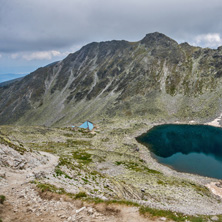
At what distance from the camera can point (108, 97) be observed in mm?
166875

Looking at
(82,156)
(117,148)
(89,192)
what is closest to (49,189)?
(89,192)

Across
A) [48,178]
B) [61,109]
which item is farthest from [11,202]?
[61,109]

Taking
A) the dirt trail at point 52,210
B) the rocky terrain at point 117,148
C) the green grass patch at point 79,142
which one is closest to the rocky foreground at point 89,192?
the dirt trail at point 52,210

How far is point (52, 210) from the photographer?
16375 mm

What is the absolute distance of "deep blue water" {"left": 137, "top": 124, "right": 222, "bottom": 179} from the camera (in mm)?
60281

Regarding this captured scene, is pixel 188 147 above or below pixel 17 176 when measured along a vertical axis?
below

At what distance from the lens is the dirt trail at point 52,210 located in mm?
15203

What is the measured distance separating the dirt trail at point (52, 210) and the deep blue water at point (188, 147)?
159 feet

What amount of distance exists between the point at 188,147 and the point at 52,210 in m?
79.2

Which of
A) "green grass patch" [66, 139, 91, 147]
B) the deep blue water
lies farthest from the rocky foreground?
"green grass patch" [66, 139, 91, 147]

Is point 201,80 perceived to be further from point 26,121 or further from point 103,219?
point 26,121

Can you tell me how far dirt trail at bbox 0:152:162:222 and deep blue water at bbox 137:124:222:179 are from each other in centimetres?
4835

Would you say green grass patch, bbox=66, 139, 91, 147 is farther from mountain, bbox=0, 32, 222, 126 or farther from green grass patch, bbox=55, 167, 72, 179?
mountain, bbox=0, 32, 222, 126

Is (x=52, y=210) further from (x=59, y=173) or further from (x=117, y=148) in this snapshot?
(x=117, y=148)
